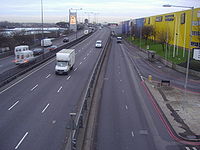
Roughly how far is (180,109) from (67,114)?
10.1 m

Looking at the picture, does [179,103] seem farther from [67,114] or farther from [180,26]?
[180,26]

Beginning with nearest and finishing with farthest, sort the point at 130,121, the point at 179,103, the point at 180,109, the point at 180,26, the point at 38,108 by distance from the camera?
the point at 130,121 → the point at 38,108 → the point at 180,109 → the point at 179,103 → the point at 180,26

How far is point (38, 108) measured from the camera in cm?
2089

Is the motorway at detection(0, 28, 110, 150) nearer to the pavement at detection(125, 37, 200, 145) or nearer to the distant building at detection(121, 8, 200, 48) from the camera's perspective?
the pavement at detection(125, 37, 200, 145)

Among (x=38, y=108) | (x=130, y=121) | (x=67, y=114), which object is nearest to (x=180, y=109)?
(x=130, y=121)

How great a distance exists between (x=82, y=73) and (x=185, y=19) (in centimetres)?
2949

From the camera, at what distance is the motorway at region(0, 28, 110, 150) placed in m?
14.9

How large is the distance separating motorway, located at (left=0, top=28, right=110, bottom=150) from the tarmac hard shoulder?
7.89 meters

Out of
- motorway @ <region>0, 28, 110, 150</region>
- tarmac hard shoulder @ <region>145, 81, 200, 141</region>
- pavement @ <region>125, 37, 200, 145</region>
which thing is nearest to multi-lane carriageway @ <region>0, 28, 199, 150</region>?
motorway @ <region>0, 28, 110, 150</region>

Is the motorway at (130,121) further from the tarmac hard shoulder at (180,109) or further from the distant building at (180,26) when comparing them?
the distant building at (180,26)

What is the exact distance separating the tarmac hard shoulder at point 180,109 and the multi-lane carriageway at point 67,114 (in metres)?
1.01

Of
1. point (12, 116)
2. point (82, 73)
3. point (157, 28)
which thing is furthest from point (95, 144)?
point (157, 28)

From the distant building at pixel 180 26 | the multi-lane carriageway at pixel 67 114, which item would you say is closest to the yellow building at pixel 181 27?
the distant building at pixel 180 26

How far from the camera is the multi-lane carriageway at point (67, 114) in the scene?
15180 mm
